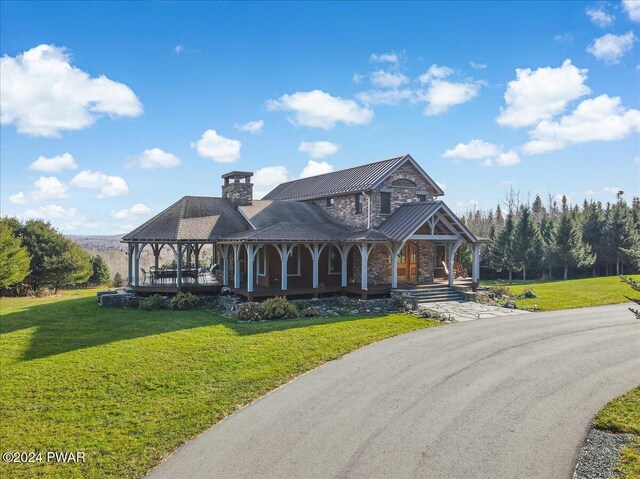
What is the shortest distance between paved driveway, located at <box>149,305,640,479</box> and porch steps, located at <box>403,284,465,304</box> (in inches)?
275

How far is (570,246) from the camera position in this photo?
40.0 meters

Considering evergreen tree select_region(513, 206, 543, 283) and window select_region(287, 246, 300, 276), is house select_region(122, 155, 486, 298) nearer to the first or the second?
window select_region(287, 246, 300, 276)

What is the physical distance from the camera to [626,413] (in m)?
7.96

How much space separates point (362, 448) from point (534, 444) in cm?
284

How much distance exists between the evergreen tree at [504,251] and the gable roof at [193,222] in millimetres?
27872

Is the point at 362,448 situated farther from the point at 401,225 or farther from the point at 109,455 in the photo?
the point at 401,225

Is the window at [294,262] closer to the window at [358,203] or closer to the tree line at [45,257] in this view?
the window at [358,203]

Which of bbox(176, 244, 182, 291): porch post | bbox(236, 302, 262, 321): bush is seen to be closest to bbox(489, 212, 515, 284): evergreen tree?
bbox(236, 302, 262, 321): bush

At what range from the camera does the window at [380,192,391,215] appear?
22656 millimetres

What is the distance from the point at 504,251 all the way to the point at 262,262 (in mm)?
28575

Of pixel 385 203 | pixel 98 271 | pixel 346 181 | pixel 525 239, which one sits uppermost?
pixel 346 181

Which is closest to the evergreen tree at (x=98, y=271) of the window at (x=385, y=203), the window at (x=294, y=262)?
the window at (x=294, y=262)

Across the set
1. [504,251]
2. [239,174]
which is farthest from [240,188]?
[504,251]

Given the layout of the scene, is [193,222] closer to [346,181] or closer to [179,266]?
[179,266]
